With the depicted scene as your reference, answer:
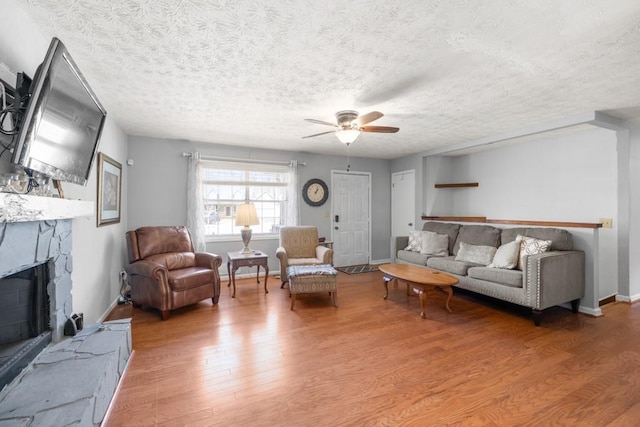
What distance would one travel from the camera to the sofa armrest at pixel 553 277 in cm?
296

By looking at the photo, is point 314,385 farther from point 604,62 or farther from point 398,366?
point 604,62

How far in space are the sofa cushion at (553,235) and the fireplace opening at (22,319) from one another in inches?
187

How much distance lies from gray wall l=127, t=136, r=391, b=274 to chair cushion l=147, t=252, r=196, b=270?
2.89 ft

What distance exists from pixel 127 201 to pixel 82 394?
10.8ft

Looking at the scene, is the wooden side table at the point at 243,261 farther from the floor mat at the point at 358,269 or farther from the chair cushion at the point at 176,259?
the floor mat at the point at 358,269

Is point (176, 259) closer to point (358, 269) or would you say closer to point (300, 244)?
point (300, 244)

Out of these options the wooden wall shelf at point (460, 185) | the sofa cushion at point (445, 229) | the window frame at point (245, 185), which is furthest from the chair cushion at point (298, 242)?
the wooden wall shelf at point (460, 185)

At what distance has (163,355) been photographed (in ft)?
7.65

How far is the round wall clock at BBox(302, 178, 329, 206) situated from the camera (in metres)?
5.31

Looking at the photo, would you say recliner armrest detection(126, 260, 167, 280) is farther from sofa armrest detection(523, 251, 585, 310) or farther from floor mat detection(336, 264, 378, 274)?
sofa armrest detection(523, 251, 585, 310)

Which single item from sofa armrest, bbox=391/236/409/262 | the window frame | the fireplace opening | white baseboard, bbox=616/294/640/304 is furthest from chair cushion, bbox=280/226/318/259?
white baseboard, bbox=616/294/640/304

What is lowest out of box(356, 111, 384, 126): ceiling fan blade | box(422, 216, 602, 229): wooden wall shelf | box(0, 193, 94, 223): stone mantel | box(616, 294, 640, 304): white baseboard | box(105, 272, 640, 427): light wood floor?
box(105, 272, 640, 427): light wood floor

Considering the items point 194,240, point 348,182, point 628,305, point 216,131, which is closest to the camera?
point 628,305

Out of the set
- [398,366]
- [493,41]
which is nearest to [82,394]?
[398,366]
